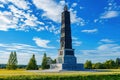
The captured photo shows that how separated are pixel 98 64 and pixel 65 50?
32.0 metres

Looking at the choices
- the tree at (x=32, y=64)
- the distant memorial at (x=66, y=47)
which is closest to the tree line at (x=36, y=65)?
the tree at (x=32, y=64)

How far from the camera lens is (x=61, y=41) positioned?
106062 mm

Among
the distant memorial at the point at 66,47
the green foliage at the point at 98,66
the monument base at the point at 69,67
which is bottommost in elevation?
the monument base at the point at 69,67

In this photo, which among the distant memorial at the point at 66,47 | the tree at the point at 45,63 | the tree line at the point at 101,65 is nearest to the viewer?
the distant memorial at the point at 66,47

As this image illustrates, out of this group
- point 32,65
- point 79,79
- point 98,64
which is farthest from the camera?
point 98,64

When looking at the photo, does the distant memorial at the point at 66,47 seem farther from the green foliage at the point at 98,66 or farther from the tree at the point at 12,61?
the green foliage at the point at 98,66

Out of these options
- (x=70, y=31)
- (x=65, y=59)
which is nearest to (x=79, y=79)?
(x=65, y=59)

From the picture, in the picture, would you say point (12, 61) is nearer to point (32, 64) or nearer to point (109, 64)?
point (32, 64)

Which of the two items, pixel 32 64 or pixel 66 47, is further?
pixel 66 47

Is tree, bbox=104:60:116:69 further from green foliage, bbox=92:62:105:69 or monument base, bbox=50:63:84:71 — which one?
monument base, bbox=50:63:84:71

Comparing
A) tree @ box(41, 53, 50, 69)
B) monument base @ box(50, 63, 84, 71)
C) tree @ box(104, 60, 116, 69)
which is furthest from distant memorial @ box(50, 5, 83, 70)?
tree @ box(104, 60, 116, 69)

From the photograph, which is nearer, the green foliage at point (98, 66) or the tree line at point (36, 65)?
the tree line at point (36, 65)

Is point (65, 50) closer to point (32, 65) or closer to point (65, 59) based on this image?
point (65, 59)

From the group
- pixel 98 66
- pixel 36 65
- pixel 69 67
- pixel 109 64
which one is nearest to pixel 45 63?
pixel 36 65
